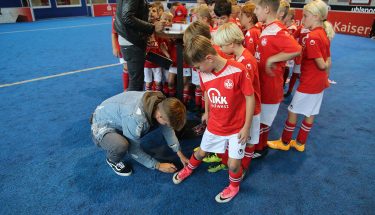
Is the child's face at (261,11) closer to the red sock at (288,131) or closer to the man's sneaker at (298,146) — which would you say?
the red sock at (288,131)

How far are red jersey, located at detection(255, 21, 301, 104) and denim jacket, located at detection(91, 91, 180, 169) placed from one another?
3.07 ft

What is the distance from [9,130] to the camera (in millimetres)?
3057

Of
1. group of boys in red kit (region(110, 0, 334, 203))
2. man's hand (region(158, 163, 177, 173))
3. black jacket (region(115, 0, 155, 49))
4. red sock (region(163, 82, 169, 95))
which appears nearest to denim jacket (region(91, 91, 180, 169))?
man's hand (region(158, 163, 177, 173))

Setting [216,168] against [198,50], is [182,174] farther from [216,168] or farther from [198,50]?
[198,50]

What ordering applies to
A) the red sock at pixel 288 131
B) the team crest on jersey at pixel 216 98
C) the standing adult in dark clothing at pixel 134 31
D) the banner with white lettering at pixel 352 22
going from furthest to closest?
the banner with white lettering at pixel 352 22, the red sock at pixel 288 131, the standing adult in dark clothing at pixel 134 31, the team crest on jersey at pixel 216 98

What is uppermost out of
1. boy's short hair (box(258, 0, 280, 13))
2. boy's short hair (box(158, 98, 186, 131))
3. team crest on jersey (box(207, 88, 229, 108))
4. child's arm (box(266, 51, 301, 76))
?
boy's short hair (box(258, 0, 280, 13))

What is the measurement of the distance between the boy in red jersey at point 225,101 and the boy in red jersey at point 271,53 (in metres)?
0.50

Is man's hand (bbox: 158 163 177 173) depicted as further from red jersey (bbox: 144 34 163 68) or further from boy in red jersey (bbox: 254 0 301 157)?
red jersey (bbox: 144 34 163 68)

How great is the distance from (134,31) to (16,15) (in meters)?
13.3

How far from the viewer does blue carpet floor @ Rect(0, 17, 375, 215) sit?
204 centimetres

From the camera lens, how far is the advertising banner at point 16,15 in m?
12.3

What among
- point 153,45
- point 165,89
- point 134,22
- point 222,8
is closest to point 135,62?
point 134,22

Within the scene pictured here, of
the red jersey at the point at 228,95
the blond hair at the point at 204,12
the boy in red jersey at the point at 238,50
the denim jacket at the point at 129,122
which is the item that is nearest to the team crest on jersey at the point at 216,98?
the red jersey at the point at 228,95

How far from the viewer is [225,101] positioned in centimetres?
181
